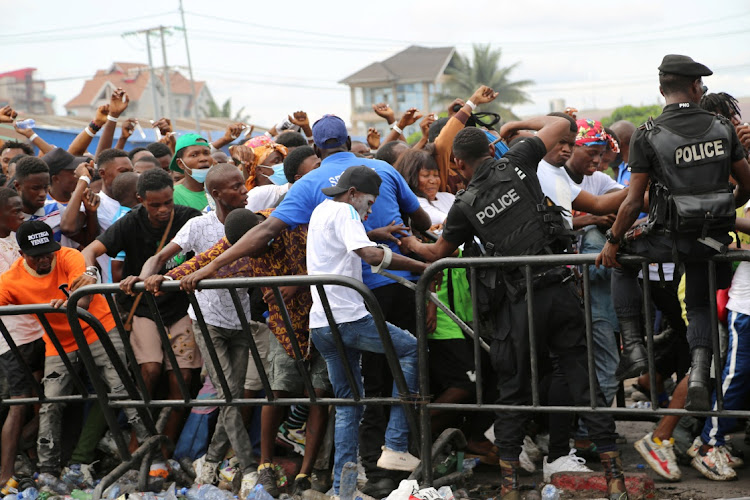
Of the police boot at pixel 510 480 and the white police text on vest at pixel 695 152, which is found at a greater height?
the white police text on vest at pixel 695 152

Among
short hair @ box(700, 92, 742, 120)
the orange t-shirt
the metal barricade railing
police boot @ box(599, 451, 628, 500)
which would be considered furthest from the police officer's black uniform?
the orange t-shirt

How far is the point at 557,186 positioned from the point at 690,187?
148cm

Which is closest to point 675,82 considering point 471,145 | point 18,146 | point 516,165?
point 516,165

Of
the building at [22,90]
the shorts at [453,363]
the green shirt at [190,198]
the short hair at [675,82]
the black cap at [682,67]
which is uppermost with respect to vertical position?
the building at [22,90]

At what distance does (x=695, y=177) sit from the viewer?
188 inches

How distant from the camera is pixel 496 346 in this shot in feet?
18.6

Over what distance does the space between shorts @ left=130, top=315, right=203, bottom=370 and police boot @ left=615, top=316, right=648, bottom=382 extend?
10.7 ft

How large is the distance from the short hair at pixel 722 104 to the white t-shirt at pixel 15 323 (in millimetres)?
5179

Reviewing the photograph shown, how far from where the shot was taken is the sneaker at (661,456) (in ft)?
19.9

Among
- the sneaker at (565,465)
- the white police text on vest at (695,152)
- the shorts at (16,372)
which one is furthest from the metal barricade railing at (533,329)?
the shorts at (16,372)

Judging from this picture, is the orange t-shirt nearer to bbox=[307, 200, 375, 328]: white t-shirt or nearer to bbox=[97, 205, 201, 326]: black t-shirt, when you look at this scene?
bbox=[97, 205, 201, 326]: black t-shirt

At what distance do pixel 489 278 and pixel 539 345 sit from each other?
1.83 feet

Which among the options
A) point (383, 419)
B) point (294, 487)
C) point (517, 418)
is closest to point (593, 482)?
point (517, 418)

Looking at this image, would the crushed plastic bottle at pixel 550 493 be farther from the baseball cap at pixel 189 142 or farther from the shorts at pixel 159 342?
the baseball cap at pixel 189 142
